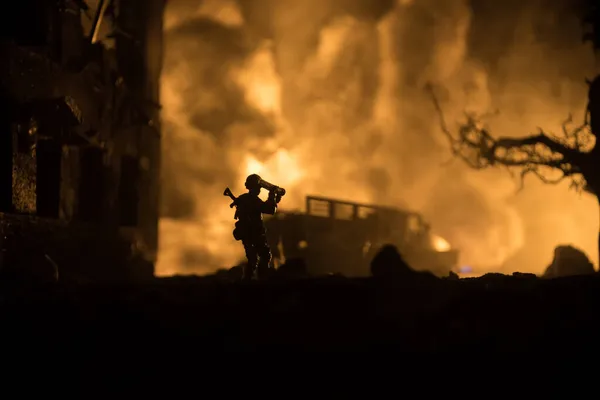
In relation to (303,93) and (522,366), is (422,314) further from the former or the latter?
(303,93)

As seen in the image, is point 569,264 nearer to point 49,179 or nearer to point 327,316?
point 327,316

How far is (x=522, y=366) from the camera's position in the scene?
524 centimetres

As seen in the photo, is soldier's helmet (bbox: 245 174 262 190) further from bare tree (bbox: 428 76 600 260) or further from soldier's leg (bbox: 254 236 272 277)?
bare tree (bbox: 428 76 600 260)

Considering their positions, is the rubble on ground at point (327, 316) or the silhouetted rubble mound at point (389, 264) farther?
the silhouetted rubble mound at point (389, 264)

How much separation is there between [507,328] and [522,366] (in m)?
0.40

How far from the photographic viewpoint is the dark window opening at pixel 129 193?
55.2 feet

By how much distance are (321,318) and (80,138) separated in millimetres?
8772

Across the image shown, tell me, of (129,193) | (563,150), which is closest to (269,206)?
(563,150)

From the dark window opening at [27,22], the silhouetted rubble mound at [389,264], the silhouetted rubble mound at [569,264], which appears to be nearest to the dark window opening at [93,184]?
the dark window opening at [27,22]

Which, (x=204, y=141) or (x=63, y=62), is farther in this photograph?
(x=204, y=141)

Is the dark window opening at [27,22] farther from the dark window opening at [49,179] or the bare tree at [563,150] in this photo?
the bare tree at [563,150]

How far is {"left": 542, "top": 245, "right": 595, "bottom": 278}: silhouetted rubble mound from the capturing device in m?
13.9

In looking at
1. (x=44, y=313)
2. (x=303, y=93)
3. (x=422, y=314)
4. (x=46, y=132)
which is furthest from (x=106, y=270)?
(x=303, y=93)

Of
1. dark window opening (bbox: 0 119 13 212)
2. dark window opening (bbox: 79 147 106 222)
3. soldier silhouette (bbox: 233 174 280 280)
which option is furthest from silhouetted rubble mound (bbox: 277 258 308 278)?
dark window opening (bbox: 79 147 106 222)
